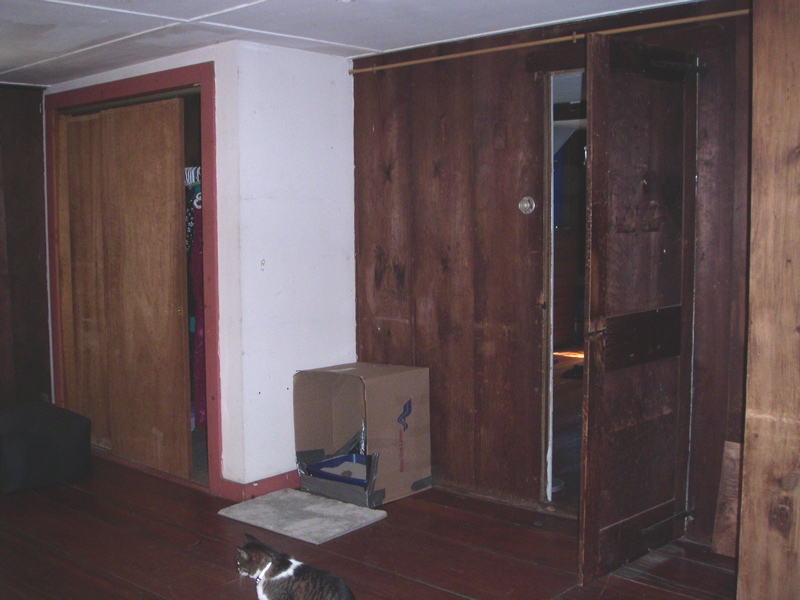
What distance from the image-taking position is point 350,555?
11.1 ft

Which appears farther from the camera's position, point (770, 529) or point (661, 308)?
point (661, 308)

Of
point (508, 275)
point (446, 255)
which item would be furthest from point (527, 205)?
point (446, 255)

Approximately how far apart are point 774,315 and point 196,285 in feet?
10.3

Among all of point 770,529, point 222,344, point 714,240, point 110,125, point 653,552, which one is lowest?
point 653,552

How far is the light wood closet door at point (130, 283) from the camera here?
14.3 ft

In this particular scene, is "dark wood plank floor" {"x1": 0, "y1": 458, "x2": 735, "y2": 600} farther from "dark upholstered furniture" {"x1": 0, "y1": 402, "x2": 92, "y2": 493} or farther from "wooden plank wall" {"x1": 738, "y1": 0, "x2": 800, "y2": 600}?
"wooden plank wall" {"x1": 738, "y1": 0, "x2": 800, "y2": 600}

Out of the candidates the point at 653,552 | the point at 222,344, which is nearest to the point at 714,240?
the point at 653,552

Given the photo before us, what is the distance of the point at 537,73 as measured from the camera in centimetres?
→ 369

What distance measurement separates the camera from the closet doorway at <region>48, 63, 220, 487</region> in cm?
437

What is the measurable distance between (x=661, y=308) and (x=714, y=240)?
38cm

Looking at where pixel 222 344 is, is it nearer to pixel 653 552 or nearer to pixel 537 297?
pixel 537 297

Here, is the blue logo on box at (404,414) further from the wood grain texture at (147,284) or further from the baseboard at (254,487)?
the wood grain texture at (147,284)

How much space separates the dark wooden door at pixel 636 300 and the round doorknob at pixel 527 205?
0.68 metres

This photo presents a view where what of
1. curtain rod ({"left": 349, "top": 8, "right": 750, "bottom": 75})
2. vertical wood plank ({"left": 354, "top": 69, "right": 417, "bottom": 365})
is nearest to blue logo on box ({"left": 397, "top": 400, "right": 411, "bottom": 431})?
vertical wood plank ({"left": 354, "top": 69, "right": 417, "bottom": 365})
